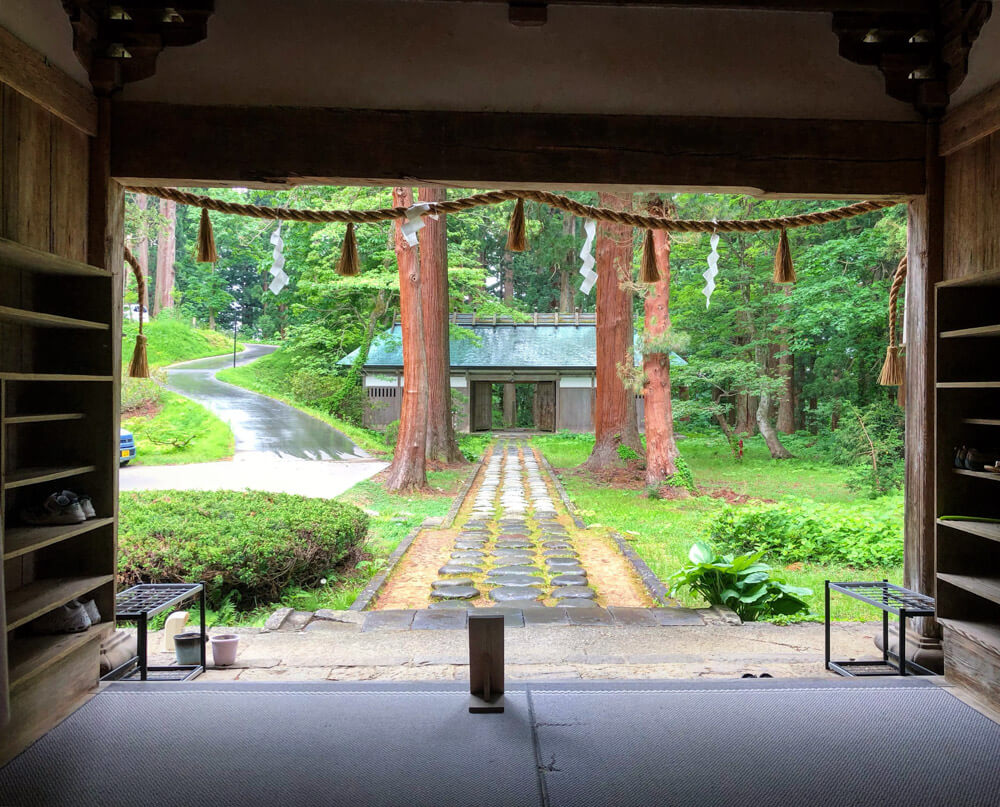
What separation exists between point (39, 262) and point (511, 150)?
1787mm

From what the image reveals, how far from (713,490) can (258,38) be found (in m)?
8.57

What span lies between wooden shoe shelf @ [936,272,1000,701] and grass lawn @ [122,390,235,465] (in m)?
12.1

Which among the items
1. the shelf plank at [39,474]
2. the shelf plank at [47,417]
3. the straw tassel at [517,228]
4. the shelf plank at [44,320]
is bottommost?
the shelf plank at [39,474]

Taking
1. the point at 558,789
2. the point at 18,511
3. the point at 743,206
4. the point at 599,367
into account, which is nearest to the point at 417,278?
the point at 599,367

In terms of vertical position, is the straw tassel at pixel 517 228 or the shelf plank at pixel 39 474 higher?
the straw tassel at pixel 517 228

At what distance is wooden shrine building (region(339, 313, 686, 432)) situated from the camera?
57.3 feet

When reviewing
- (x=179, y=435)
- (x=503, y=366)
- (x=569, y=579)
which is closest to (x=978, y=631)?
(x=569, y=579)

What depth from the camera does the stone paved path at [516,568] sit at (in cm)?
480

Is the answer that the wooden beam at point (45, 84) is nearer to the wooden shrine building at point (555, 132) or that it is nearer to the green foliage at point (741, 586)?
the wooden shrine building at point (555, 132)

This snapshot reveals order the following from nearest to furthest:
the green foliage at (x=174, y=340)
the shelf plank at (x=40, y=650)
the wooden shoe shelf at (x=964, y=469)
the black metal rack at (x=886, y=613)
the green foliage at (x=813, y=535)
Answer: the shelf plank at (x=40, y=650) → the wooden shoe shelf at (x=964, y=469) → the black metal rack at (x=886, y=613) → the green foliage at (x=813, y=535) → the green foliage at (x=174, y=340)

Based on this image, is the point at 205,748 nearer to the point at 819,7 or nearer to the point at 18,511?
the point at 18,511

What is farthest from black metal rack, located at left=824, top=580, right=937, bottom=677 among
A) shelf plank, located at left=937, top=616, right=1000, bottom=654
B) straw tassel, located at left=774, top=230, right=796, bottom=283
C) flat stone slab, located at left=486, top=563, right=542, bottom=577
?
flat stone slab, located at left=486, top=563, right=542, bottom=577

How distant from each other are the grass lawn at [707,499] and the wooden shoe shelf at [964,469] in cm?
171

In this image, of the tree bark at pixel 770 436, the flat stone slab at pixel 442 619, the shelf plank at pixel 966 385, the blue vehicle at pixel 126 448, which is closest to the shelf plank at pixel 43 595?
the flat stone slab at pixel 442 619
